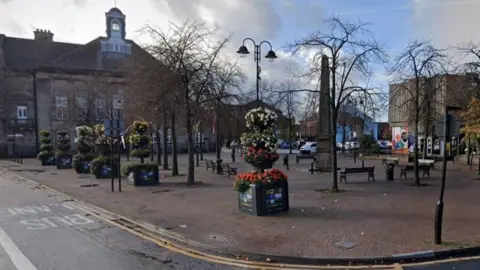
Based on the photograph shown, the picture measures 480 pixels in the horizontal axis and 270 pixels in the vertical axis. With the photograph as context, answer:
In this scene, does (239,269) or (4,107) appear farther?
(4,107)

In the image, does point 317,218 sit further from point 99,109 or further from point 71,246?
point 99,109

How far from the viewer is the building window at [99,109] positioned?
52.2 m

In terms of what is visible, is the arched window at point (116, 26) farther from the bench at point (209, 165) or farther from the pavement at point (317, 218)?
the pavement at point (317, 218)

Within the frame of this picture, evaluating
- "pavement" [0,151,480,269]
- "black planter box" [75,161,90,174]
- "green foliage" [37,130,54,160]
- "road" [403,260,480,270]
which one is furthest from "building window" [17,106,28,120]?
"road" [403,260,480,270]

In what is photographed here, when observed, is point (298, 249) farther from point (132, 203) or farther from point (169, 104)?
point (169, 104)

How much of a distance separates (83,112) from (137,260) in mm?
44845

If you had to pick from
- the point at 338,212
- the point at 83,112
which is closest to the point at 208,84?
the point at 338,212

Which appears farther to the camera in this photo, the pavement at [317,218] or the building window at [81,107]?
the building window at [81,107]

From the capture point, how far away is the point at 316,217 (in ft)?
35.0

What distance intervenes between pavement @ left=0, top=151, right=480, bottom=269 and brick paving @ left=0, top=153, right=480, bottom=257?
20 mm

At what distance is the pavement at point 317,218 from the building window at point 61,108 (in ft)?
127

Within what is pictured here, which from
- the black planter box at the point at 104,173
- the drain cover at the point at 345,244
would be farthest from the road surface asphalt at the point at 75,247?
the black planter box at the point at 104,173

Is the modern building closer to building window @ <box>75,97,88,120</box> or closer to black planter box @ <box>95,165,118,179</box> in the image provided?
black planter box @ <box>95,165,118,179</box>

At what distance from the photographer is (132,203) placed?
1381cm
